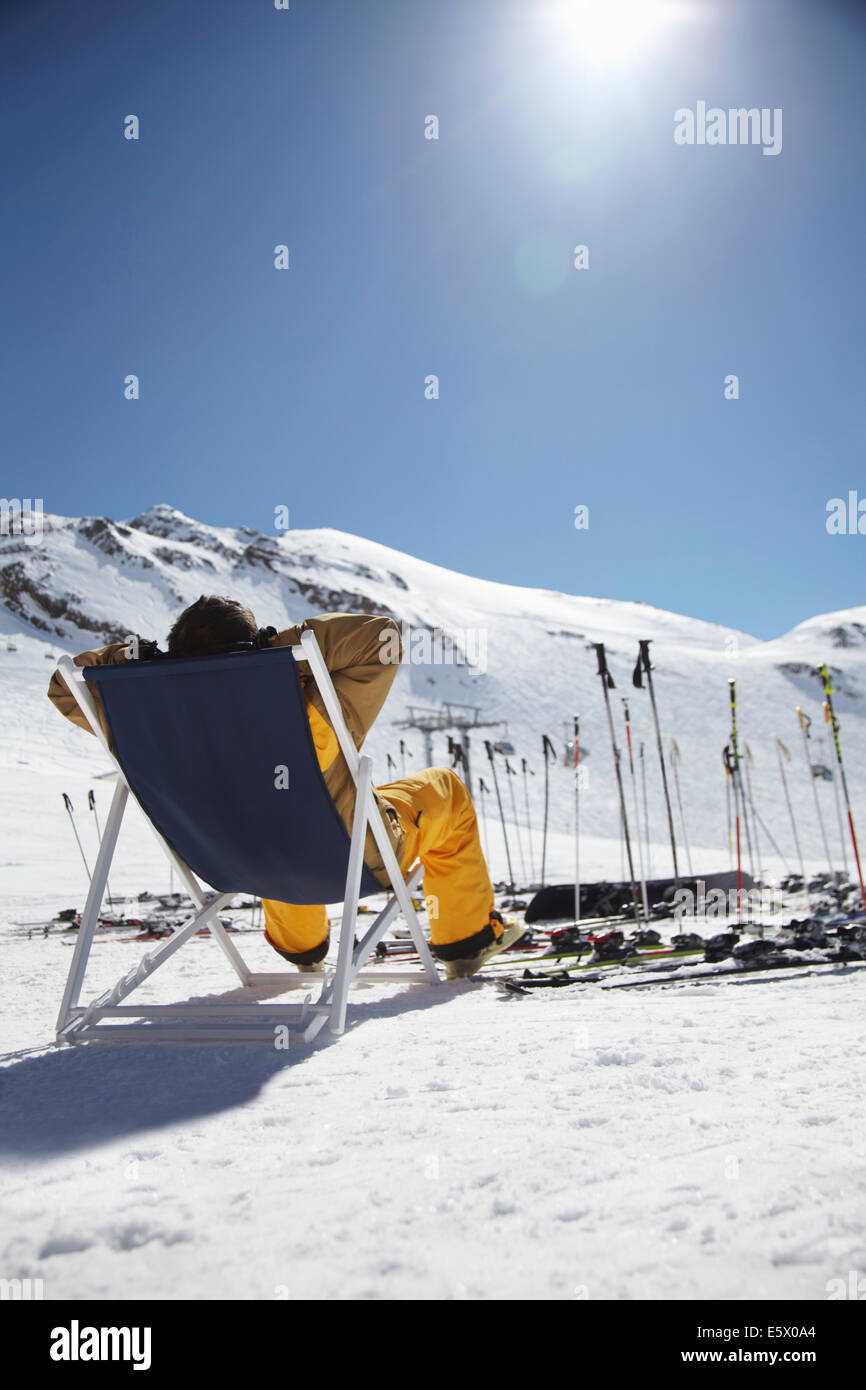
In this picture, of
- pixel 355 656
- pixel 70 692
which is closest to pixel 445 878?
pixel 355 656

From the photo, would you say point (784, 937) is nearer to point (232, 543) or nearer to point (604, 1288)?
point (604, 1288)

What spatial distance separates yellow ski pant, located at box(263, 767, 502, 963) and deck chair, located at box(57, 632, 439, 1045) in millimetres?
652

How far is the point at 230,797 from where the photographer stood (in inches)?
106

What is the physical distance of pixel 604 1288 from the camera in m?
0.95

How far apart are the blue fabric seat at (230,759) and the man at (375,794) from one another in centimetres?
13

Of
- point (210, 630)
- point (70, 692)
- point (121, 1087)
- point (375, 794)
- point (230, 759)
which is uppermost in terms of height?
point (210, 630)

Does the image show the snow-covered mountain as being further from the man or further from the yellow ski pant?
the man

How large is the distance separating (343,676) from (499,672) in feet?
208

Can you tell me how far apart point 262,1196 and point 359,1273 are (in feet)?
0.92

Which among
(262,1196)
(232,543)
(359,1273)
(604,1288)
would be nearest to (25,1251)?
(262,1196)

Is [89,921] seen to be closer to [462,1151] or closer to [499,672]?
[462,1151]

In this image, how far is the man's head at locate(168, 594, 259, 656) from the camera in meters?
2.72

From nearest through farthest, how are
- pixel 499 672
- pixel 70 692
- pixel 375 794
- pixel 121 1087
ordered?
pixel 121 1087 < pixel 70 692 < pixel 375 794 < pixel 499 672
